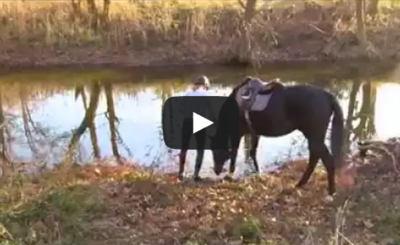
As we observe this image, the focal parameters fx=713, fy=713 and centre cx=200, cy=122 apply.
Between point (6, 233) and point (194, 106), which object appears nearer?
point (6, 233)

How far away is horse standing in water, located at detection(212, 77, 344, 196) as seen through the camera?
25.3ft

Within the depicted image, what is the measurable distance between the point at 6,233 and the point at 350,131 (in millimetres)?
6882

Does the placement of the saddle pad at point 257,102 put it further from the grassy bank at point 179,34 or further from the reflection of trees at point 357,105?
the grassy bank at point 179,34

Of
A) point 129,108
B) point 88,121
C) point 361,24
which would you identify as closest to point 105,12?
point 129,108

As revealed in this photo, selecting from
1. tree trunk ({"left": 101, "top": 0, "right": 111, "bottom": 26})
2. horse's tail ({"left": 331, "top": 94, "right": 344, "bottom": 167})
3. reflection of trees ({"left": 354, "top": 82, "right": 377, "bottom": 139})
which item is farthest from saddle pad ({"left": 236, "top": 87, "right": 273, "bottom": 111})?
tree trunk ({"left": 101, "top": 0, "right": 111, "bottom": 26})

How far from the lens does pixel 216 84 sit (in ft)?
52.7

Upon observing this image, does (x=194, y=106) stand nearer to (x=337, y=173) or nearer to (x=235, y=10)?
(x=337, y=173)

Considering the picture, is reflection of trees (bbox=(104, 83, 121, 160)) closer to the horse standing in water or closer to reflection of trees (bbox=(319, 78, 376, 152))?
the horse standing in water

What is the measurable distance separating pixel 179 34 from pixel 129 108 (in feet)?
19.0

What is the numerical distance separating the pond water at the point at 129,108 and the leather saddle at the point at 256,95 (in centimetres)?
136

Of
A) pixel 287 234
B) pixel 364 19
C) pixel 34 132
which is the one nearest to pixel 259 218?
pixel 287 234

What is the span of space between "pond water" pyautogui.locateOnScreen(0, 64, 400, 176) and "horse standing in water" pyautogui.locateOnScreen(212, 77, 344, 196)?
120 cm

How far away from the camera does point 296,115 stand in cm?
798

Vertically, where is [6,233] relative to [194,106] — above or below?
below
